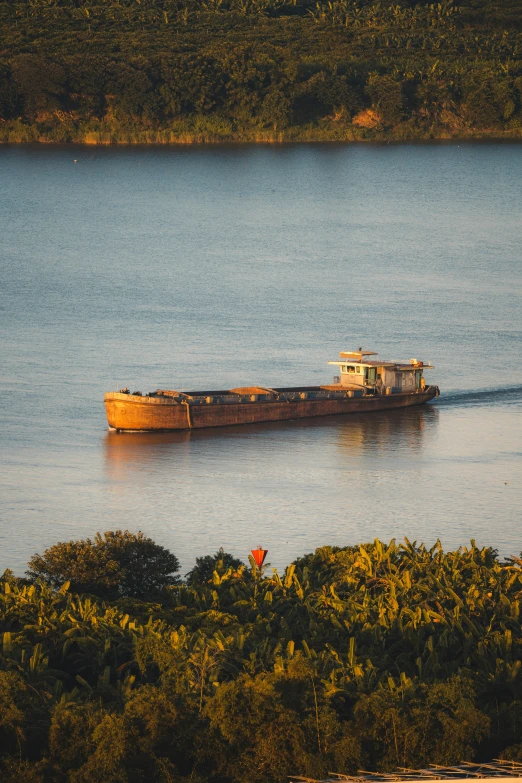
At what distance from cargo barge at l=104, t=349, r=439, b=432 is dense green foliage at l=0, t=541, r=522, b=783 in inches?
1223

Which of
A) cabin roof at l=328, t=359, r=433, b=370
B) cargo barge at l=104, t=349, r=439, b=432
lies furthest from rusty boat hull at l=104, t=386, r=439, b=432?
cabin roof at l=328, t=359, r=433, b=370

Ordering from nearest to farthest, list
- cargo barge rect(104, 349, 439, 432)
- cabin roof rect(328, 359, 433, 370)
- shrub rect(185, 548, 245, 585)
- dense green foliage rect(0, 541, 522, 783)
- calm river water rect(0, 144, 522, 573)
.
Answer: dense green foliage rect(0, 541, 522, 783)
shrub rect(185, 548, 245, 585)
calm river water rect(0, 144, 522, 573)
cargo barge rect(104, 349, 439, 432)
cabin roof rect(328, 359, 433, 370)

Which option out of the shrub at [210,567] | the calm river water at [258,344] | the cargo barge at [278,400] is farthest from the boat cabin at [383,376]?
the shrub at [210,567]

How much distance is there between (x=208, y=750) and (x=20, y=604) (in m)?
8.36

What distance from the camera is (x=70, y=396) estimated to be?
7681 cm

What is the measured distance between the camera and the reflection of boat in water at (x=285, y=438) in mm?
68375

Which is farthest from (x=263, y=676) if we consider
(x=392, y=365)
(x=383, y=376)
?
(x=392, y=365)

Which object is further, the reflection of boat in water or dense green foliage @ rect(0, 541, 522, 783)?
the reflection of boat in water

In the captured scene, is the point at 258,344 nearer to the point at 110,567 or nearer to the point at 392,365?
the point at 392,365

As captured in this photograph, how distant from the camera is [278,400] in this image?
241 ft

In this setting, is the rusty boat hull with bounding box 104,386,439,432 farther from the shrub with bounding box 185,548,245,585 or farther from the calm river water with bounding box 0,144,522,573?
the shrub with bounding box 185,548,245,585

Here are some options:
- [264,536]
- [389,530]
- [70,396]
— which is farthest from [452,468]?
[70,396]

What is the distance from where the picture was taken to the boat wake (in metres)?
78.8

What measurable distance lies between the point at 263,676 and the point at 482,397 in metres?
49.4
